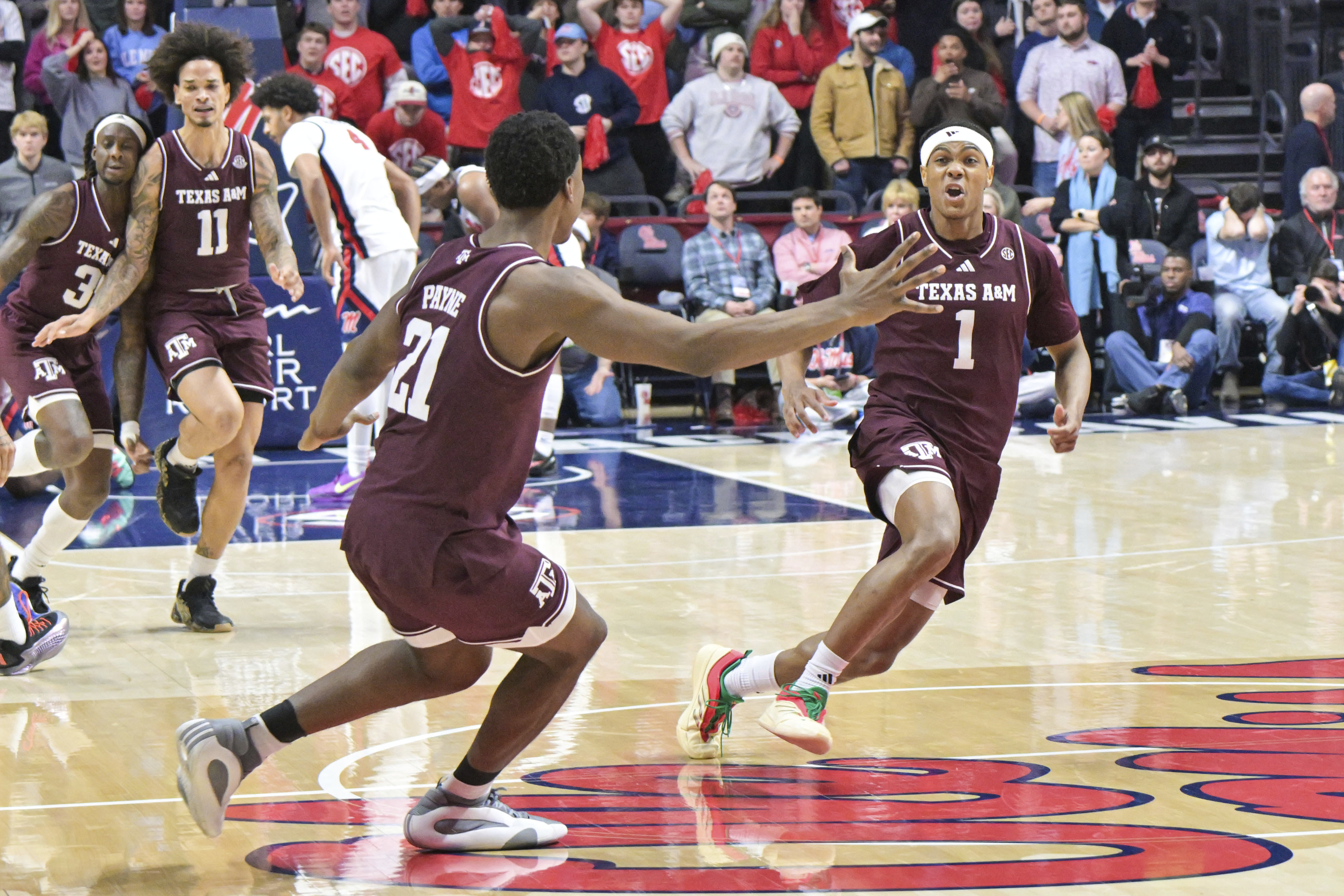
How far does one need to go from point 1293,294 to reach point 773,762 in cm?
1114

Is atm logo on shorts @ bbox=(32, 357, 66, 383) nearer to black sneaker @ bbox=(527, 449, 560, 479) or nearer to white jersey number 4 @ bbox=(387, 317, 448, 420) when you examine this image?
white jersey number 4 @ bbox=(387, 317, 448, 420)

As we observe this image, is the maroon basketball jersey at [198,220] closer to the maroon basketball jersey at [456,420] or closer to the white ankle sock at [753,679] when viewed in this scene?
the white ankle sock at [753,679]

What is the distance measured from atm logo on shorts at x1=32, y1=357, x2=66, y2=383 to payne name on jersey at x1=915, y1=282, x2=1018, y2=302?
10.8ft

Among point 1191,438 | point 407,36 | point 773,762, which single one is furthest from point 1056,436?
point 407,36

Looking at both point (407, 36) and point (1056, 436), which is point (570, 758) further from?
point (407, 36)

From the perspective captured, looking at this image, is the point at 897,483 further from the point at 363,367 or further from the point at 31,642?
the point at 31,642

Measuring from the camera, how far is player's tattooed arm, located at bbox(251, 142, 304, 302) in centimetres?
650

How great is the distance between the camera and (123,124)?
6387 mm

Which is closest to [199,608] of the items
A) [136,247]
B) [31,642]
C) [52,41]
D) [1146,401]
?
[31,642]

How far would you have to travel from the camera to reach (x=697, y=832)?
157 inches

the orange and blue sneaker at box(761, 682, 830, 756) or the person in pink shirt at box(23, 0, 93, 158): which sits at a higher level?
the person in pink shirt at box(23, 0, 93, 158)

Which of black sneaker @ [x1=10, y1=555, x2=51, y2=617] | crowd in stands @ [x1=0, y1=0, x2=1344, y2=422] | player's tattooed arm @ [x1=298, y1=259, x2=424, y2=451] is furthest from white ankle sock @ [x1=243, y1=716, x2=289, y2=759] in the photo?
crowd in stands @ [x1=0, y1=0, x2=1344, y2=422]

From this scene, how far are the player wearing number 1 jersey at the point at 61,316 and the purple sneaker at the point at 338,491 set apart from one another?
3099 mm

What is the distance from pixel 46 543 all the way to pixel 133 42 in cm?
830
